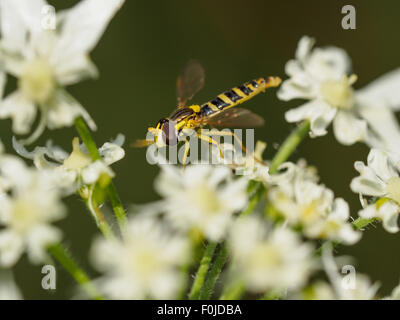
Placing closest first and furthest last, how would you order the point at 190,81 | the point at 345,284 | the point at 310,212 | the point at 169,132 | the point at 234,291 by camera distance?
the point at 234,291 → the point at 310,212 → the point at 345,284 → the point at 169,132 → the point at 190,81

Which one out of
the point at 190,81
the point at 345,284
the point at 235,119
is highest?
the point at 190,81

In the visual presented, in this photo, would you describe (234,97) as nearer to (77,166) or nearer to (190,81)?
(190,81)

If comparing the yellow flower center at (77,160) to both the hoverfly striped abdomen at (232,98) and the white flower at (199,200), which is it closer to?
the white flower at (199,200)

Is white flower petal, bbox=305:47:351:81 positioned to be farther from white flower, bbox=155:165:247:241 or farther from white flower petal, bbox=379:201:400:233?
white flower, bbox=155:165:247:241

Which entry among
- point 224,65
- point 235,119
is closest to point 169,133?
point 235,119
